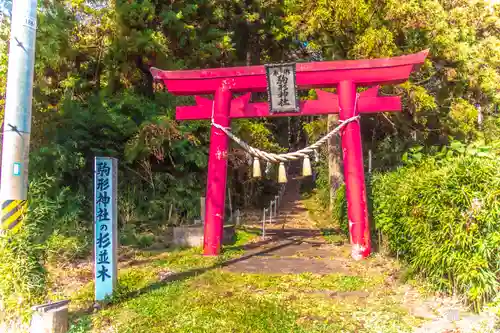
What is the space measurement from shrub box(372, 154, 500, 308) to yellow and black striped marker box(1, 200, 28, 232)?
5.43 meters

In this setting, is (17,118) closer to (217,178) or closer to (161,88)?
(217,178)

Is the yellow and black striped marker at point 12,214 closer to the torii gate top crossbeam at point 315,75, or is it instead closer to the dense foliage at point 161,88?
the dense foliage at point 161,88

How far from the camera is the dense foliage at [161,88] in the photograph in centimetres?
1048

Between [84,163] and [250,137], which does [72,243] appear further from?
[250,137]

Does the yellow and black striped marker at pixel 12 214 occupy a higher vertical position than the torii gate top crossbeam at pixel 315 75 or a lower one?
lower

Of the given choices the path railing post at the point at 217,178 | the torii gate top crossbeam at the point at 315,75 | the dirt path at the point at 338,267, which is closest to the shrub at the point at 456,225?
the dirt path at the point at 338,267

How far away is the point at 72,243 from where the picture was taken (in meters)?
7.82

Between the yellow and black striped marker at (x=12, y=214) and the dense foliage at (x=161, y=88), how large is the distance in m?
3.15

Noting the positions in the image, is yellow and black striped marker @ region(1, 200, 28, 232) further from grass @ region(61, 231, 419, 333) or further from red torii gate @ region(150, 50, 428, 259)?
red torii gate @ region(150, 50, 428, 259)

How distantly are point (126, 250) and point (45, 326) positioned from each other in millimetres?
4695

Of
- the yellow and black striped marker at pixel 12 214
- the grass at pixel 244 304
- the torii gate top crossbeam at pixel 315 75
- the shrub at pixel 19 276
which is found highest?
the torii gate top crossbeam at pixel 315 75

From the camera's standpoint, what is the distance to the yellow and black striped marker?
15.9ft

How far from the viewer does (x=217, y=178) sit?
8.70 m

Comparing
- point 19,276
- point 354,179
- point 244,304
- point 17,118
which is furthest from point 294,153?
point 19,276
